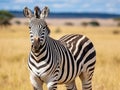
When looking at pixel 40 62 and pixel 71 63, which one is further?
pixel 71 63

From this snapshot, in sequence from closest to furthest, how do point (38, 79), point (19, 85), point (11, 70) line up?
point (38, 79), point (19, 85), point (11, 70)

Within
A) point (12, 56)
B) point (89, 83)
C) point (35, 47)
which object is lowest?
point (12, 56)

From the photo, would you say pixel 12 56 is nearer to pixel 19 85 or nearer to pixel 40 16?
pixel 19 85

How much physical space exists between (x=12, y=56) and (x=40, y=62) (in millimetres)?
11325

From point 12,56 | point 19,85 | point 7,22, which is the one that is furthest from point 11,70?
point 7,22

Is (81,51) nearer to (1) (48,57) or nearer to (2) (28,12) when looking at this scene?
(1) (48,57)

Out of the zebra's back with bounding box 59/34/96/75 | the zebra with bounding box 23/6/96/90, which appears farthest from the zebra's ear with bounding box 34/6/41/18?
the zebra's back with bounding box 59/34/96/75

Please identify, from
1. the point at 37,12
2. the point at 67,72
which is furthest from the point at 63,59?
the point at 37,12

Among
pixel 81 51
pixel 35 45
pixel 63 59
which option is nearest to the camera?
pixel 35 45

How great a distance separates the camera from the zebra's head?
18.5ft

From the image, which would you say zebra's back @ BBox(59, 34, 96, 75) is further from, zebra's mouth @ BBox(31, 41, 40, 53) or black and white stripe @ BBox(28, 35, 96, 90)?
zebra's mouth @ BBox(31, 41, 40, 53)

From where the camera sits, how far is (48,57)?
19.9 feet

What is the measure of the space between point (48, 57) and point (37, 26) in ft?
1.92

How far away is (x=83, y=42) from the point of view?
7441mm
